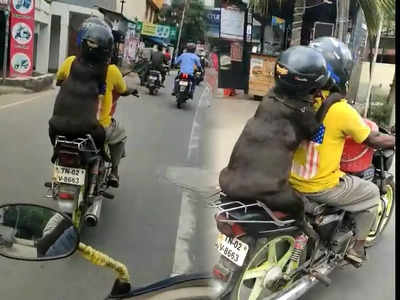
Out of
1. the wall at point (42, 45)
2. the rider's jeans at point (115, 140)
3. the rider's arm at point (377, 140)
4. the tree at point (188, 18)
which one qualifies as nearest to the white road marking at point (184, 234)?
the rider's jeans at point (115, 140)

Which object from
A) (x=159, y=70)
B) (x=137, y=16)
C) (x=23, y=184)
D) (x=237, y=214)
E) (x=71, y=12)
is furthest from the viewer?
(x=137, y=16)

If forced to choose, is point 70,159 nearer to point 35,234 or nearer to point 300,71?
point 300,71

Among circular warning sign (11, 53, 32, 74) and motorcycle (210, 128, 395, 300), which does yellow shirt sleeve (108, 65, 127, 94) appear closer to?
motorcycle (210, 128, 395, 300)

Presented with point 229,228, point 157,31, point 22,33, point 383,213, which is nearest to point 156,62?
point 22,33

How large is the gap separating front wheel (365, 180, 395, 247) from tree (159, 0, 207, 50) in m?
41.3

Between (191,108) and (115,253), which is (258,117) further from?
(191,108)

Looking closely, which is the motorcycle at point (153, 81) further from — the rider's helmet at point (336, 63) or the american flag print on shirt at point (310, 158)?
the american flag print on shirt at point (310, 158)

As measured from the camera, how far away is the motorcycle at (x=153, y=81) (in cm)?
1616

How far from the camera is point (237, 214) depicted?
9.48ft

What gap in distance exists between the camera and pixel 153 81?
53.0ft

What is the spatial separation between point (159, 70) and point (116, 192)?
11.1 m

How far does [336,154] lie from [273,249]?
2.41 feet

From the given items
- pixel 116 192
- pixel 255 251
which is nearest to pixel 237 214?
pixel 255 251

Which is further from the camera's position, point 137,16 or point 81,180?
point 137,16
